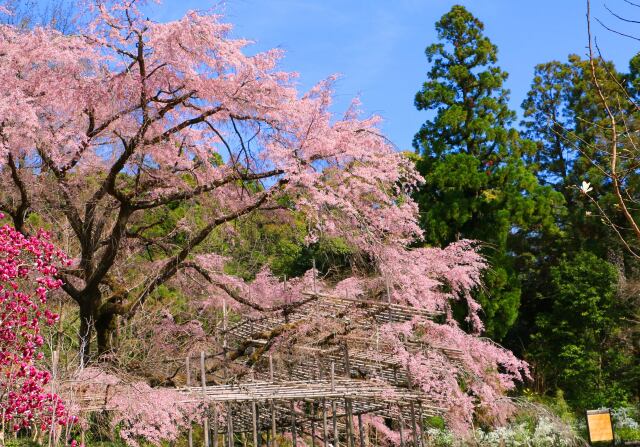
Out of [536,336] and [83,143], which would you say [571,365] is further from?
[83,143]

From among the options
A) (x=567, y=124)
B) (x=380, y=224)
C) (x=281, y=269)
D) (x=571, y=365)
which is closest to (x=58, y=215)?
(x=380, y=224)

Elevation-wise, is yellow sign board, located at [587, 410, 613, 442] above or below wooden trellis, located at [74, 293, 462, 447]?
below

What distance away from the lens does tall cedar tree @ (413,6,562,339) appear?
17922mm

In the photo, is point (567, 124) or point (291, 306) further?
point (567, 124)

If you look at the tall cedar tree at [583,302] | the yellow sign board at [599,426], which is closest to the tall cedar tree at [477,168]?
the tall cedar tree at [583,302]

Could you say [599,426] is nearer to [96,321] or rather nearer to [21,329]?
[96,321]

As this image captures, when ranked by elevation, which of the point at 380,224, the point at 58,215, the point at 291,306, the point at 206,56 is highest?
the point at 206,56

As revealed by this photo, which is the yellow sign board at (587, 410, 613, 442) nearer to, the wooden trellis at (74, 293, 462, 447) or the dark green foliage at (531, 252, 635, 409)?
the wooden trellis at (74, 293, 462, 447)

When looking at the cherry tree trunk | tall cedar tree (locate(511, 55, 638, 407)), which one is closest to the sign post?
tall cedar tree (locate(511, 55, 638, 407))

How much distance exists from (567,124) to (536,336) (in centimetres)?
819

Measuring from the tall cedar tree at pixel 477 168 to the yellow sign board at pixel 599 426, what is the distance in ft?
17.5

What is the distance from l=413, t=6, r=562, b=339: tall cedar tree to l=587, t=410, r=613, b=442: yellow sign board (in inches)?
210

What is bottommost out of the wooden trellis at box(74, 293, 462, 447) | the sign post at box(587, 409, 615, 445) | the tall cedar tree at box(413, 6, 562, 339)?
the sign post at box(587, 409, 615, 445)

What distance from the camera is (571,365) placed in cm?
1886
